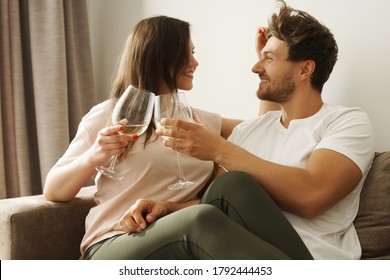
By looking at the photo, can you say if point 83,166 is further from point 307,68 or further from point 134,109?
point 307,68

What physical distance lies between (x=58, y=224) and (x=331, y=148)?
849 millimetres

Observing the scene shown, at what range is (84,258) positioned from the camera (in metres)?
1.60

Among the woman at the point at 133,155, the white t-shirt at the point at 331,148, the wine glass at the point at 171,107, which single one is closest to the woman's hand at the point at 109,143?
the woman at the point at 133,155

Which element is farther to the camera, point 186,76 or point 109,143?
point 186,76

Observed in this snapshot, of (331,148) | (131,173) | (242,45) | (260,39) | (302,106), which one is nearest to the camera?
(331,148)

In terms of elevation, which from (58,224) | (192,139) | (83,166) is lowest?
(58,224)

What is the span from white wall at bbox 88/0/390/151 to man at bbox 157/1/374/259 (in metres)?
0.12

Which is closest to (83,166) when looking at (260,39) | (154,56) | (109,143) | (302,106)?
(109,143)

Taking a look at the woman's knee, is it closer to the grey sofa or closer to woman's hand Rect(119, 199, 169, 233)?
woman's hand Rect(119, 199, 169, 233)

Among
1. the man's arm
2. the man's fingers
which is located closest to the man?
the man's arm

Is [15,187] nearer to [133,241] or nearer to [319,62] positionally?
[133,241]

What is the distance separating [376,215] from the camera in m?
1.58

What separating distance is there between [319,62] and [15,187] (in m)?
1.61

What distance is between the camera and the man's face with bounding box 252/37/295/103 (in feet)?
5.97
